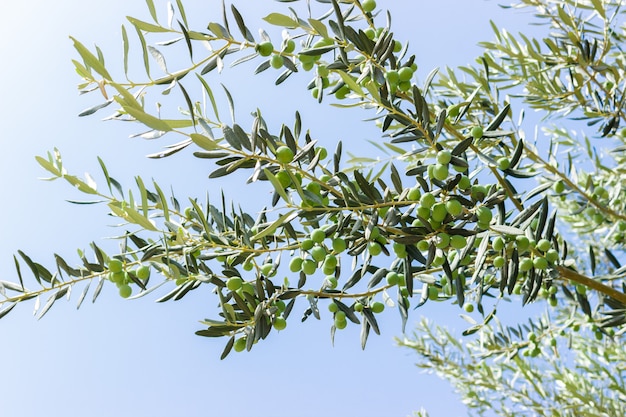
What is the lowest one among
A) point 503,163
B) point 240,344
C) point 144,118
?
point 240,344

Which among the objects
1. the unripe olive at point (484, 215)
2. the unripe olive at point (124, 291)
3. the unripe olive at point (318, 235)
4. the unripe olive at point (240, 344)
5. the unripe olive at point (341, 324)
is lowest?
the unripe olive at point (240, 344)

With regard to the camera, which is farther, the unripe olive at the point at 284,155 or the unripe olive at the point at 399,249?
the unripe olive at the point at 399,249

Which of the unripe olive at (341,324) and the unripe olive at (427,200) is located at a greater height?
the unripe olive at (427,200)

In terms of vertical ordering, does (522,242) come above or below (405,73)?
below

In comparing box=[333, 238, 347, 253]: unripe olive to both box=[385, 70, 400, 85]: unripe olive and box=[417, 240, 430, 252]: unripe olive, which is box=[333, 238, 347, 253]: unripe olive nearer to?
box=[417, 240, 430, 252]: unripe olive

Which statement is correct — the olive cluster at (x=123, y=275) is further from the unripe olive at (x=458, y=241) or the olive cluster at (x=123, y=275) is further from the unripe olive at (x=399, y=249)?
the unripe olive at (x=458, y=241)

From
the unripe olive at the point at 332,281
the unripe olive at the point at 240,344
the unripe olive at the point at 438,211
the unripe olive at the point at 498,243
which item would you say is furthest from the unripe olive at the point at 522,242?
the unripe olive at the point at 240,344

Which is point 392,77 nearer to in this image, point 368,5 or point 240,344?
point 368,5

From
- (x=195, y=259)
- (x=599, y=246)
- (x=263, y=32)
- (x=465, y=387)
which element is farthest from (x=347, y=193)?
(x=599, y=246)

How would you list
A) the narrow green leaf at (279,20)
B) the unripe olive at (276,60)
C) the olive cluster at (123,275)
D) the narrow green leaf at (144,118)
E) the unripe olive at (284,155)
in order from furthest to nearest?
the unripe olive at (276,60) → the olive cluster at (123,275) → the narrow green leaf at (279,20) → the unripe olive at (284,155) → the narrow green leaf at (144,118)

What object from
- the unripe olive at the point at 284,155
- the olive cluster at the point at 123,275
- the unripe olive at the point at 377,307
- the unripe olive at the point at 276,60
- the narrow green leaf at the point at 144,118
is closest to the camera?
the narrow green leaf at the point at 144,118

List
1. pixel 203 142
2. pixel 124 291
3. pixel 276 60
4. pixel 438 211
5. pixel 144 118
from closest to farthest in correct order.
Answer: pixel 144 118 < pixel 203 142 < pixel 438 211 < pixel 124 291 < pixel 276 60

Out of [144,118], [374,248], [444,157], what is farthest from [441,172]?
[144,118]

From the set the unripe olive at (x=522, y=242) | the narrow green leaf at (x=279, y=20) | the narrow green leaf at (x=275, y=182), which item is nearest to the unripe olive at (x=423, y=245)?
the unripe olive at (x=522, y=242)
